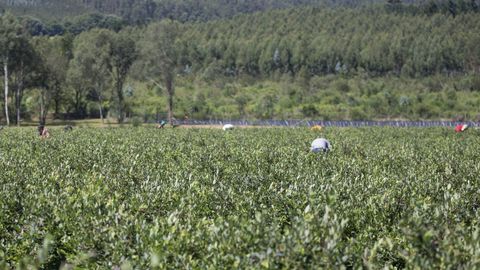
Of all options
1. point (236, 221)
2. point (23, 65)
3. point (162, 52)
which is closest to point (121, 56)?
point (162, 52)

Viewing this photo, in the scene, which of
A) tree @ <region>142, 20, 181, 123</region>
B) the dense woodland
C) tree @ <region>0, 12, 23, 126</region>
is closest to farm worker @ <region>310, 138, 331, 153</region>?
the dense woodland

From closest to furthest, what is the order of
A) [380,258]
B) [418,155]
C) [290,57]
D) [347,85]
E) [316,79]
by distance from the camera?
[380,258], [418,155], [347,85], [316,79], [290,57]

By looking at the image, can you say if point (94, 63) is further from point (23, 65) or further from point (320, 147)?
point (320, 147)

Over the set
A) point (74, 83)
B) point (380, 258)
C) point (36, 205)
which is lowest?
point (380, 258)

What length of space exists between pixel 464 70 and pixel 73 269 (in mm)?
191374

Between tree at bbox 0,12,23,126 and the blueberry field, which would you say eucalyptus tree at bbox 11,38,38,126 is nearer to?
tree at bbox 0,12,23,126

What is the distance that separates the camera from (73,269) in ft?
29.3

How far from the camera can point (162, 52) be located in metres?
92.9

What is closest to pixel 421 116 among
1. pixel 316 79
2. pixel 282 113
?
pixel 282 113

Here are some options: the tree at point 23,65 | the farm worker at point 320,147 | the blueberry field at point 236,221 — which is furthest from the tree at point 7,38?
the blueberry field at point 236,221

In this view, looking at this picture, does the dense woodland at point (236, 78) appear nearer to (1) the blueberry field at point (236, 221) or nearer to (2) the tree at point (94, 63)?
(2) the tree at point (94, 63)

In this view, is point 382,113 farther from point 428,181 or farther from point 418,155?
point 428,181

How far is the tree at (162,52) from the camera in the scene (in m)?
93.2

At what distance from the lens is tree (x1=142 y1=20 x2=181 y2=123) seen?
3669 inches
